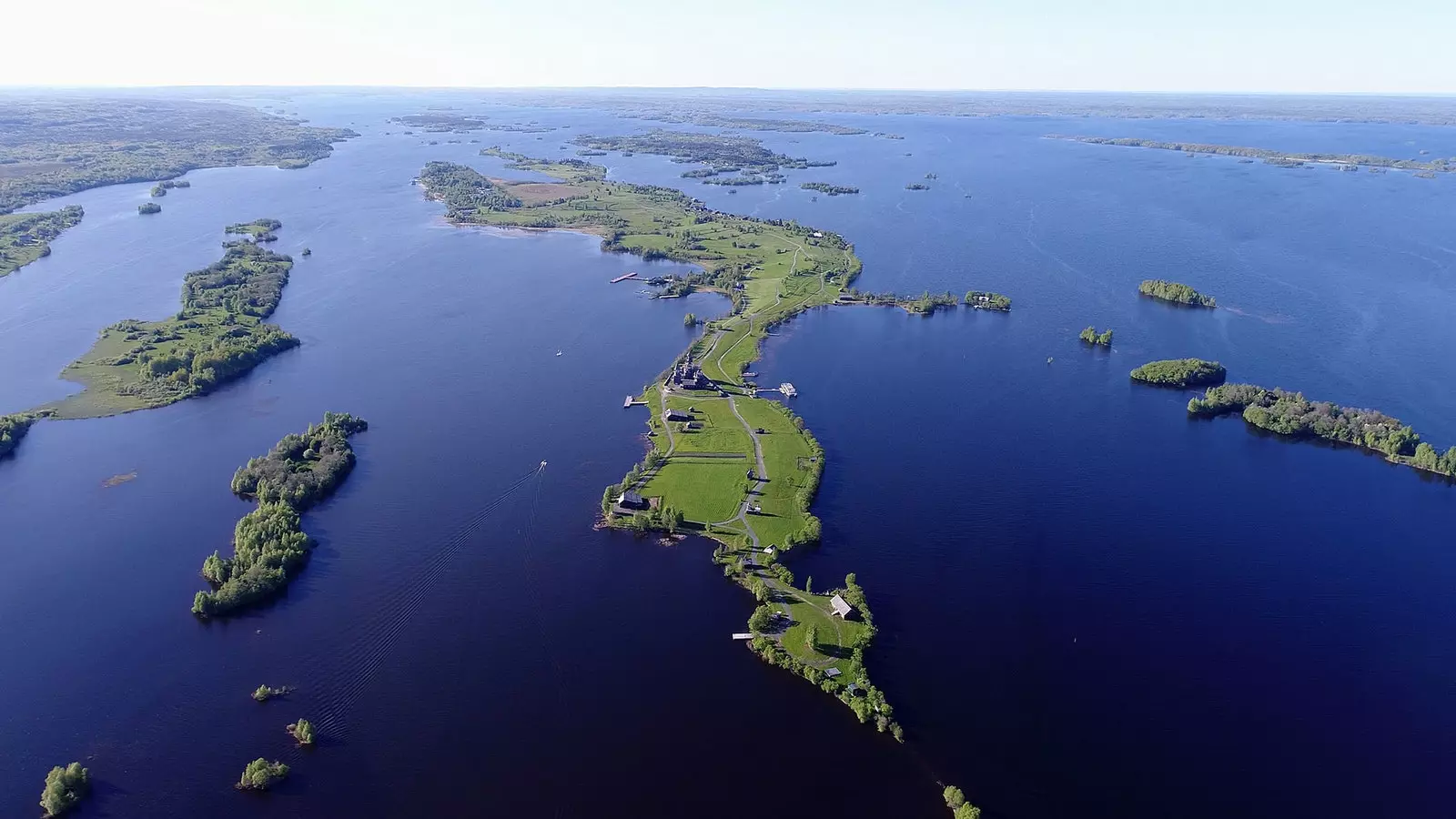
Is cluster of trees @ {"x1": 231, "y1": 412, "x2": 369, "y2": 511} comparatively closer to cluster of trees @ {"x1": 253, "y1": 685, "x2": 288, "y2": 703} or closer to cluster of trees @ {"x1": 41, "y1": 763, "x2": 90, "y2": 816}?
cluster of trees @ {"x1": 253, "y1": 685, "x2": 288, "y2": 703}

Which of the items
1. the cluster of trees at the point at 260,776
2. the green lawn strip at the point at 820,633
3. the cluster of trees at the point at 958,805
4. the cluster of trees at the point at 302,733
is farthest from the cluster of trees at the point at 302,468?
the cluster of trees at the point at 958,805

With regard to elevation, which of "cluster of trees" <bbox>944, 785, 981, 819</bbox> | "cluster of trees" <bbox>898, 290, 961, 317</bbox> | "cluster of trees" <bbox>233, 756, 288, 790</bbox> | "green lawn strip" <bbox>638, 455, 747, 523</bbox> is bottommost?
"cluster of trees" <bbox>233, 756, 288, 790</bbox>

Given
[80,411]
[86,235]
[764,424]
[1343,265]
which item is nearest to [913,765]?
[764,424]

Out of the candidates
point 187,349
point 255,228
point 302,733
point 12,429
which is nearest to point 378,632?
point 302,733

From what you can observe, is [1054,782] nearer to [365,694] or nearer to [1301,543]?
[1301,543]

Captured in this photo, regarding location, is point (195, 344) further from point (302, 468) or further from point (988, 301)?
point (988, 301)

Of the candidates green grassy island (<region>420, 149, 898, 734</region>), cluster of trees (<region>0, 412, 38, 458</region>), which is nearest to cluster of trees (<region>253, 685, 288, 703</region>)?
green grassy island (<region>420, 149, 898, 734</region>)
